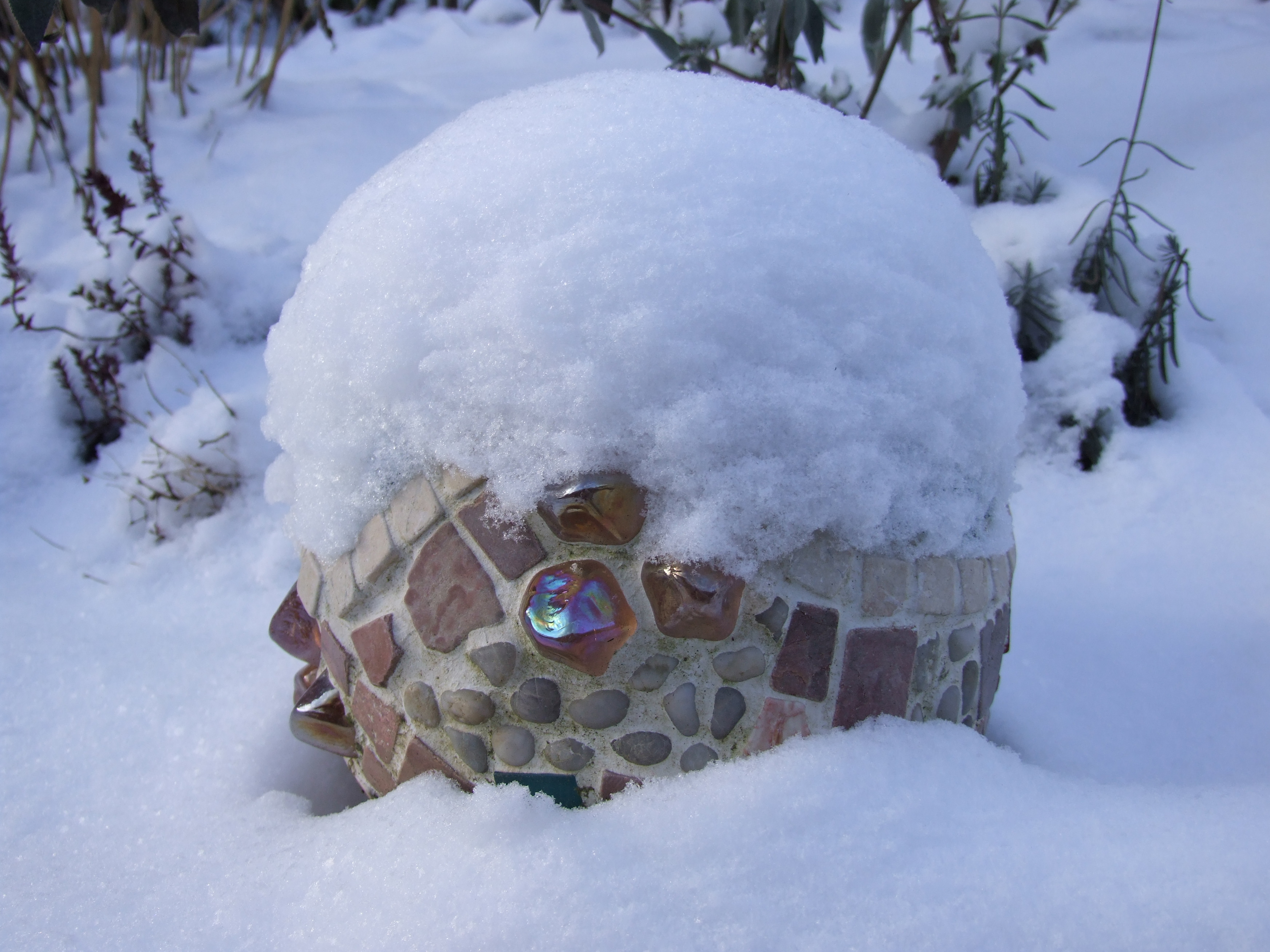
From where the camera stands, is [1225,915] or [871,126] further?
[871,126]

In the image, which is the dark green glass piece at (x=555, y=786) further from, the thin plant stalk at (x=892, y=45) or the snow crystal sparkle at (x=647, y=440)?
the thin plant stalk at (x=892, y=45)

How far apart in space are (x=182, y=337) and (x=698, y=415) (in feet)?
6.36

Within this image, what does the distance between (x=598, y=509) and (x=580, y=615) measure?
0.11 meters

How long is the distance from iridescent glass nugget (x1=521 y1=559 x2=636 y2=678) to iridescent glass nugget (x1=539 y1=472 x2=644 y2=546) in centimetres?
3

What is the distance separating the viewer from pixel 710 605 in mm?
956

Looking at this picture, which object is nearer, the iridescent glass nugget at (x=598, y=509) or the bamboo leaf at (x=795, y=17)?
the iridescent glass nugget at (x=598, y=509)

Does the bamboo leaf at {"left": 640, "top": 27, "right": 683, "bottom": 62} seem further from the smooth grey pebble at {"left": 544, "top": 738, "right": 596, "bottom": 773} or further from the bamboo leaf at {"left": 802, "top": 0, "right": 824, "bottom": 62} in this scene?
the smooth grey pebble at {"left": 544, "top": 738, "right": 596, "bottom": 773}

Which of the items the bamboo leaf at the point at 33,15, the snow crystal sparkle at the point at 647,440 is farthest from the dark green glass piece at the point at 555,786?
the bamboo leaf at the point at 33,15

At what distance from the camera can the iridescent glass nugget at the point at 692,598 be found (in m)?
0.95

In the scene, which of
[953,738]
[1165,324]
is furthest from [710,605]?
[1165,324]

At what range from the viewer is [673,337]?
0.93 m

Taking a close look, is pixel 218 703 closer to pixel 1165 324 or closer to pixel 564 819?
pixel 564 819

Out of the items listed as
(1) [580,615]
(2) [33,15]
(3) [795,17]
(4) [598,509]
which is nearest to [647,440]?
(4) [598,509]

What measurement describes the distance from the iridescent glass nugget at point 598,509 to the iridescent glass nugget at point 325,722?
46 cm
